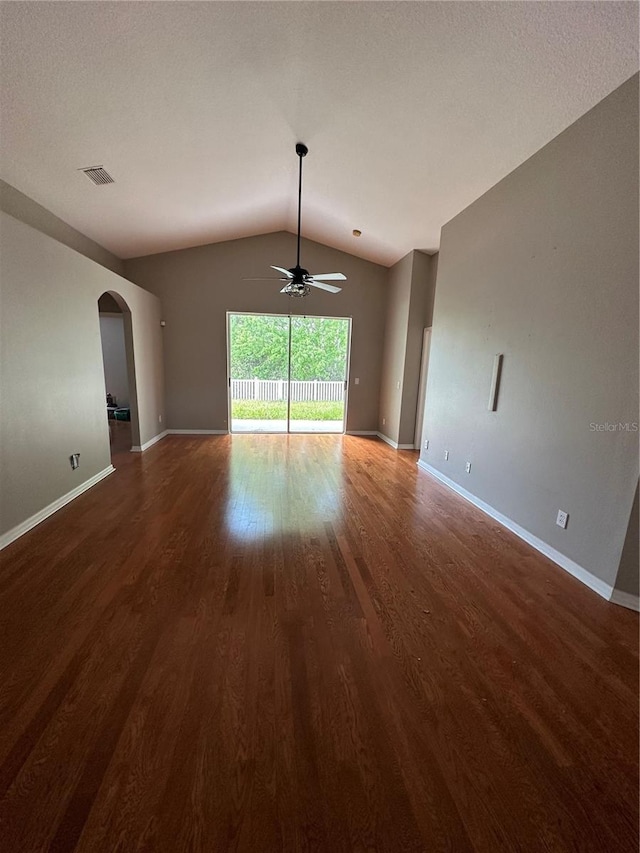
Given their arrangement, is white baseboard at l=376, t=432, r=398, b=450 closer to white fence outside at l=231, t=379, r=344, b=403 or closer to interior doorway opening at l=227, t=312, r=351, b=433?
interior doorway opening at l=227, t=312, r=351, b=433

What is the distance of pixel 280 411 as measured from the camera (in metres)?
6.77

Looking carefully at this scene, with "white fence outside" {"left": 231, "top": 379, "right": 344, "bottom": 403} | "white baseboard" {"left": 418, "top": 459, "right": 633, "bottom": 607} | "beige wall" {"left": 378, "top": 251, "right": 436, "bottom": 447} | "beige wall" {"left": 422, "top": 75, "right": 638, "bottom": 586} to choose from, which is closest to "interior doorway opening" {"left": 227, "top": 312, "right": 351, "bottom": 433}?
"white fence outside" {"left": 231, "top": 379, "right": 344, "bottom": 403}

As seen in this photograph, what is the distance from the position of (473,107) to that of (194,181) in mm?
2839

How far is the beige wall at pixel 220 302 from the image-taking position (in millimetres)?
5883

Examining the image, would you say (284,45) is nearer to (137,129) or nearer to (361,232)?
(137,129)

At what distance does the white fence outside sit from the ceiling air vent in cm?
353

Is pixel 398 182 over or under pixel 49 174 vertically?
over

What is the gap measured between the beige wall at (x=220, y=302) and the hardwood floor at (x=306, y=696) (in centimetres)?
381

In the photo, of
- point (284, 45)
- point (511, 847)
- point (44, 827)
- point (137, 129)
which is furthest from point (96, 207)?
point (511, 847)

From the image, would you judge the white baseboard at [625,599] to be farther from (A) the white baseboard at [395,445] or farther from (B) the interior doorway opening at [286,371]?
(B) the interior doorway opening at [286,371]

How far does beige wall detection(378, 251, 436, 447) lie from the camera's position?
5.36m

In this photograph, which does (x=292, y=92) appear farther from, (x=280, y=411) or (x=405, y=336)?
(x=280, y=411)

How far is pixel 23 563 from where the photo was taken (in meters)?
2.25

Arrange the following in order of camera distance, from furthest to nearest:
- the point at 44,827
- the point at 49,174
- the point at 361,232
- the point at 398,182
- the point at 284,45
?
the point at 361,232 < the point at 398,182 < the point at 49,174 < the point at 284,45 < the point at 44,827
